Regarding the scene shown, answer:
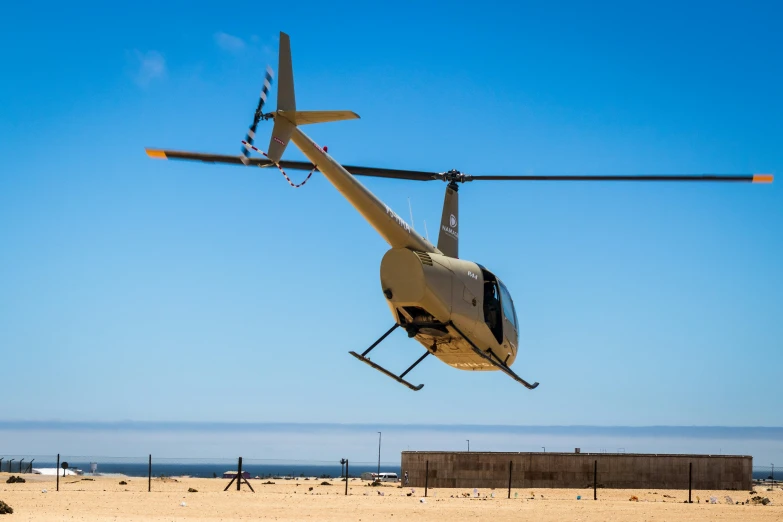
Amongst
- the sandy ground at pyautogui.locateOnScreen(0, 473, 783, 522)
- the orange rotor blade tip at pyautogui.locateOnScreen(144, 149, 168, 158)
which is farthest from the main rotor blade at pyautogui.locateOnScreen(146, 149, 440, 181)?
the sandy ground at pyautogui.locateOnScreen(0, 473, 783, 522)

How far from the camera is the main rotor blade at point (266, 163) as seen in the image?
67.2 feet

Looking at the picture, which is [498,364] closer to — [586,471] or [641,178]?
[641,178]

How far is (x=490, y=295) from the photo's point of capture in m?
24.1

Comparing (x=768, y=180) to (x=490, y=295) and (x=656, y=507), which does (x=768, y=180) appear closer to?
(x=490, y=295)

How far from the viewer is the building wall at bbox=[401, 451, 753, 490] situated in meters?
45.1

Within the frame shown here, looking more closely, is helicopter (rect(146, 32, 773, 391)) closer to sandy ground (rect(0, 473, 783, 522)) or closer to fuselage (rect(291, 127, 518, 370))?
fuselage (rect(291, 127, 518, 370))

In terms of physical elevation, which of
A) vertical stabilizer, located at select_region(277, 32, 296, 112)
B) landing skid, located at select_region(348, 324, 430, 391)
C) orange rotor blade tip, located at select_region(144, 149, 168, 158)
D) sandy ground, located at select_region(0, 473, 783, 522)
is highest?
vertical stabilizer, located at select_region(277, 32, 296, 112)

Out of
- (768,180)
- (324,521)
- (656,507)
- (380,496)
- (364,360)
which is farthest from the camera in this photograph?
(380,496)

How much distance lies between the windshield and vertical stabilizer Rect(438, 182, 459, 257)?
60.8 inches

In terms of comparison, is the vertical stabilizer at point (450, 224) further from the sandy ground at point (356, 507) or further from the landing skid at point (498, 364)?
the sandy ground at point (356, 507)

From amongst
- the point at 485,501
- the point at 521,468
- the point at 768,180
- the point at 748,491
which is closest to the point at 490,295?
the point at 768,180

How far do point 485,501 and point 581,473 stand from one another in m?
11.0

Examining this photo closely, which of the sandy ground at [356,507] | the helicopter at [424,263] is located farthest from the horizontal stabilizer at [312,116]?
the sandy ground at [356,507]

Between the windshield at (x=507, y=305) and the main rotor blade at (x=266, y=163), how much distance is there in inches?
141
